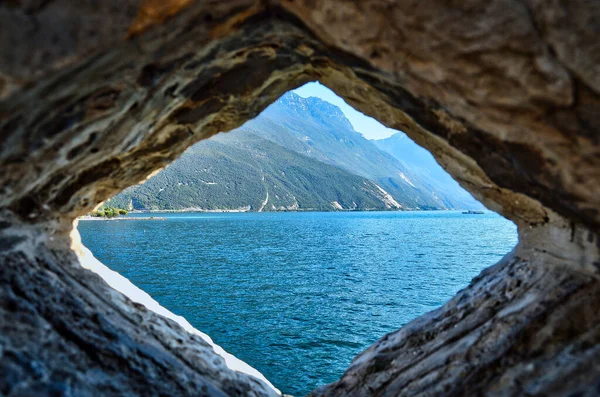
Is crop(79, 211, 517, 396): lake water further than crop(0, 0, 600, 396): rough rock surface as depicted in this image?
Yes

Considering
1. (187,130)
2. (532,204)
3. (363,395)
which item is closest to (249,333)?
(363,395)

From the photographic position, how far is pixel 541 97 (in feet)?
17.3

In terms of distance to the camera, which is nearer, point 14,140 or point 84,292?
point 14,140

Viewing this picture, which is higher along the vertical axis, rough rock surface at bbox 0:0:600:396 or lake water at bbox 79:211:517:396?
rough rock surface at bbox 0:0:600:396

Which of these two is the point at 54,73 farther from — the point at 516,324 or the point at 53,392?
the point at 516,324

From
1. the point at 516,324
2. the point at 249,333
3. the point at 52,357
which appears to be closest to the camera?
the point at 52,357

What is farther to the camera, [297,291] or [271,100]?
[297,291]

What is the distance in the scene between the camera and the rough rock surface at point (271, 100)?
5.08 meters

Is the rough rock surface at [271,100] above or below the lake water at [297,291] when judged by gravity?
above

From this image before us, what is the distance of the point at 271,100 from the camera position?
33.9 ft

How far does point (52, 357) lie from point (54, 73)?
524 cm

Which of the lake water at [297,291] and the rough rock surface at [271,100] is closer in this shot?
the rough rock surface at [271,100]

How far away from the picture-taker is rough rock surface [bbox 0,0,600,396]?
5082 millimetres

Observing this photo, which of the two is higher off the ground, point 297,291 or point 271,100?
point 271,100
